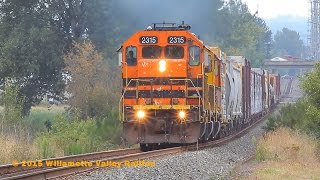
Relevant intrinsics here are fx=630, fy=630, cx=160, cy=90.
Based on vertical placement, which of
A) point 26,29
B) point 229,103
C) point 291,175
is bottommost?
point 291,175

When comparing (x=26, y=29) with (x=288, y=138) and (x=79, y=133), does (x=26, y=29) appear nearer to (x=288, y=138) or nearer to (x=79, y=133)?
(x=79, y=133)

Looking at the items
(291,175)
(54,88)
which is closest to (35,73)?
(54,88)

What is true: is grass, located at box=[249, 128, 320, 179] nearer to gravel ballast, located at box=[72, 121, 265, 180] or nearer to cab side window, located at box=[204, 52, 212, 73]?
gravel ballast, located at box=[72, 121, 265, 180]

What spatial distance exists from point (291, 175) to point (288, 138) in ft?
24.7

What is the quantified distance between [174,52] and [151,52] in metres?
0.71

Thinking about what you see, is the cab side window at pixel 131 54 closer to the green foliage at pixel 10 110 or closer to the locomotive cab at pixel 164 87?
the locomotive cab at pixel 164 87

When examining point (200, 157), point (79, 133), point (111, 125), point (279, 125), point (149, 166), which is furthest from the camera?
point (279, 125)

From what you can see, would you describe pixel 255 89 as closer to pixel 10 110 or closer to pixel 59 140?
pixel 10 110

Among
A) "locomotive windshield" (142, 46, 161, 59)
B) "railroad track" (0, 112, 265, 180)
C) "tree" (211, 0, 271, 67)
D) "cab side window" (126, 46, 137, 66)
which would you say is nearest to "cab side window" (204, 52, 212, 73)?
"locomotive windshield" (142, 46, 161, 59)

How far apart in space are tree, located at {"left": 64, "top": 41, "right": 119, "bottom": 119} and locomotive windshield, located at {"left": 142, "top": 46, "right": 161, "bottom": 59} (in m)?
13.0

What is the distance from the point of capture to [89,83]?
37.6 m

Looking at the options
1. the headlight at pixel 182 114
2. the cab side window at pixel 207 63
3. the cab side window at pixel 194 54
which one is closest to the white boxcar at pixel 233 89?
the cab side window at pixel 207 63

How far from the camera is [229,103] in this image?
25.3 m

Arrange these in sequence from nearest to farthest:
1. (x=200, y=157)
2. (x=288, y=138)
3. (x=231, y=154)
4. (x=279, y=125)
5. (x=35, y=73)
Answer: (x=200, y=157), (x=231, y=154), (x=288, y=138), (x=279, y=125), (x=35, y=73)
